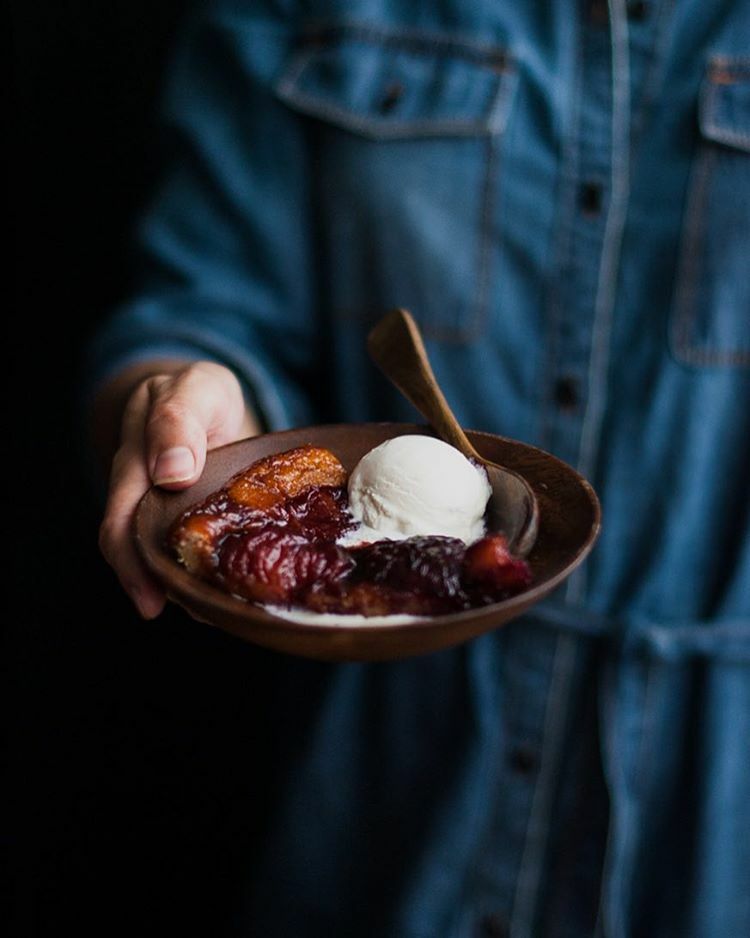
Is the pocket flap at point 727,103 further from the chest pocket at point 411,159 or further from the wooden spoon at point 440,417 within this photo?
the wooden spoon at point 440,417

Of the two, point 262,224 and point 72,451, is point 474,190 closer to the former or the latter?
point 262,224

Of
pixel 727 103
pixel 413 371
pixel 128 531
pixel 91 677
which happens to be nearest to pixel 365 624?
pixel 128 531

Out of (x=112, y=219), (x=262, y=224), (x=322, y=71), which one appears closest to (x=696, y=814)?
(x=262, y=224)

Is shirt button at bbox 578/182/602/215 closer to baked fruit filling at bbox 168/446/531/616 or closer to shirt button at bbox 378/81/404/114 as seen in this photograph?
shirt button at bbox 378/81/404/114

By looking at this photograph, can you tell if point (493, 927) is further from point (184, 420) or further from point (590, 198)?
point (590, 198)

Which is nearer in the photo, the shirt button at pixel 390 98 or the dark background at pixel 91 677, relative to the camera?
the shirt button at pixel 390 98

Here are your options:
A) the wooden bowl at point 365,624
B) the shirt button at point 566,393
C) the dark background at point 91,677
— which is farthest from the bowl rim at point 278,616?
the dark background at point 91,677

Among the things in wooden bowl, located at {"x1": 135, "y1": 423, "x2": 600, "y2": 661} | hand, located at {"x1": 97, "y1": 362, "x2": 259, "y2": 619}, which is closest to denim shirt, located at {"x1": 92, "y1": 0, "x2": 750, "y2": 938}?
hand, located at {"x1": 97, "y1": 362, "x2": 259, "y2": 619}
